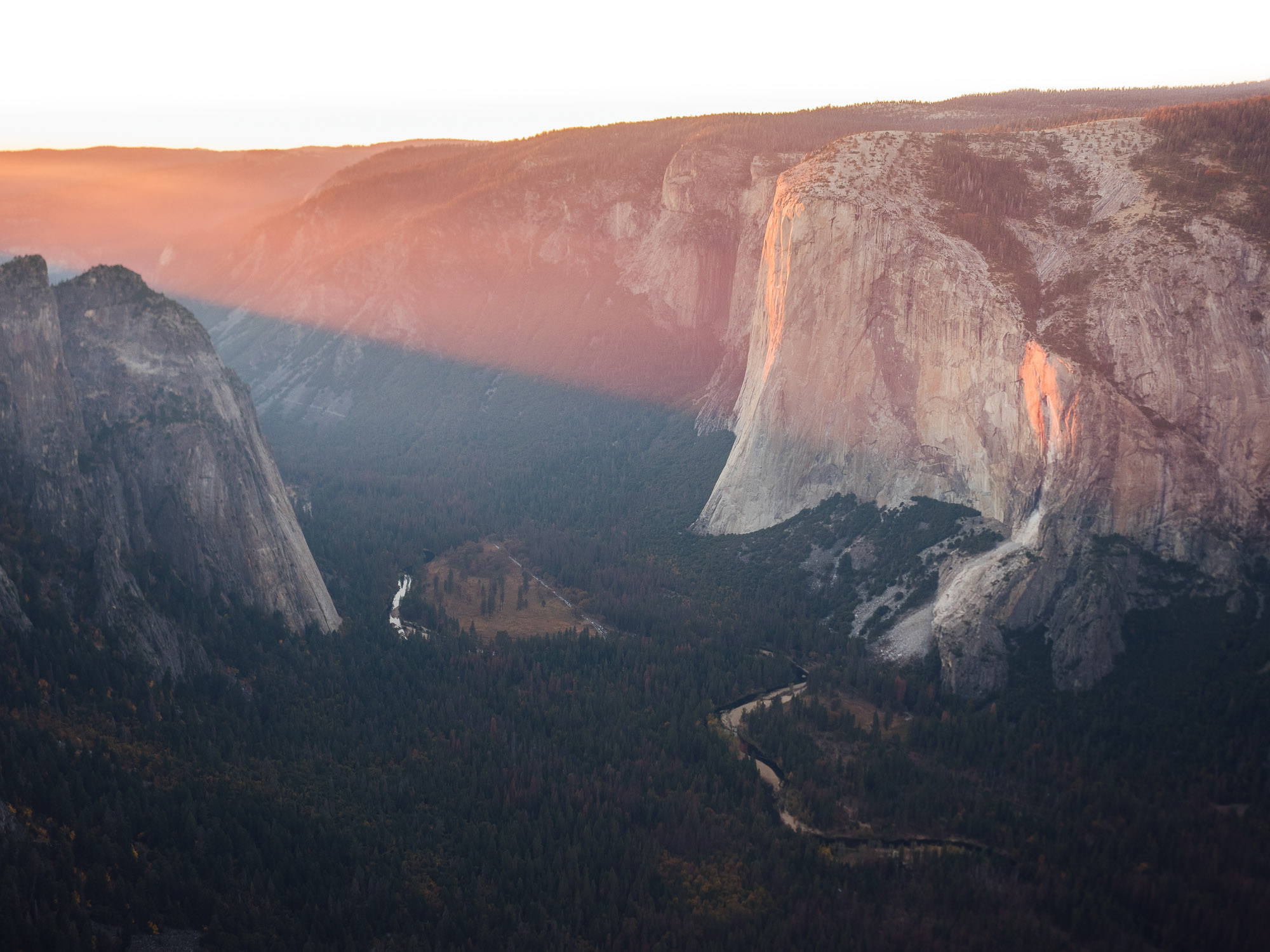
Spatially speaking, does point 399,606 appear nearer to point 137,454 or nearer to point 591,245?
point 137,454

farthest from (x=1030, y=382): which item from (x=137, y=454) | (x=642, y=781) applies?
(x=137, y=454)

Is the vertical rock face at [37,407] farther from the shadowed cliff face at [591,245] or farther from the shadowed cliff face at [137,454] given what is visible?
the shadowed cliff face at [591,245]

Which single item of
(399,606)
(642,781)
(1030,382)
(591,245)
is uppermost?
(591,245)

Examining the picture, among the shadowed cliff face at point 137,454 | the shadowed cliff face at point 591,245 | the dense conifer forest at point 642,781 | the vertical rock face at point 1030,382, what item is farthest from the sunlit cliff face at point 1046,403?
the shadowed cliff face at point 137,454

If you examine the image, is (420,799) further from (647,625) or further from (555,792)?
(647,625)

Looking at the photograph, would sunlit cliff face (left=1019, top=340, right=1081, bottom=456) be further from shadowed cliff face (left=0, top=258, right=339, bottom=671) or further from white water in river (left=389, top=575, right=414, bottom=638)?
shadowed cliff face (left=0, top=258, right=339, bottom=671)

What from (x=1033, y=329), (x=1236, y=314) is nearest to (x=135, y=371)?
(x=1033, y=329)
